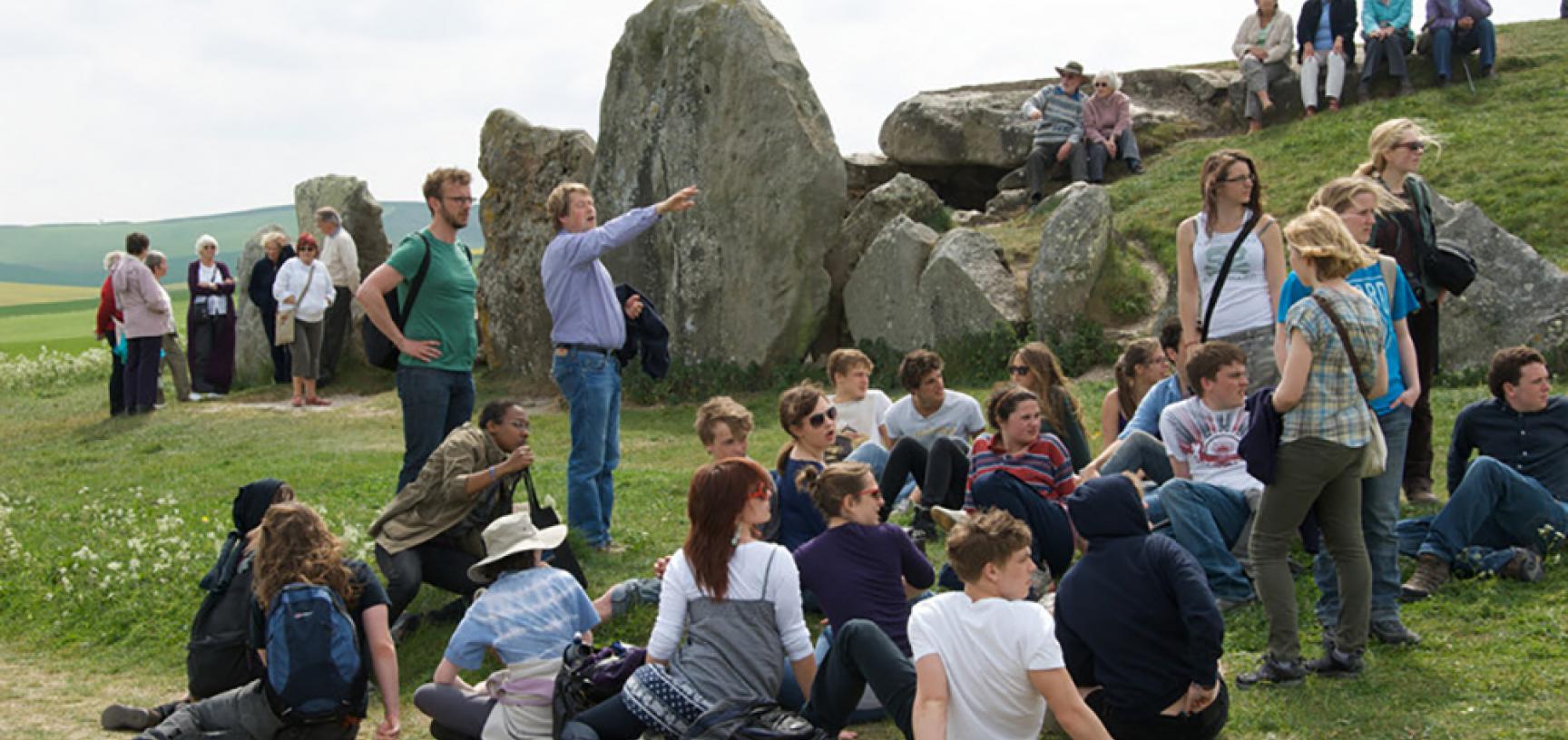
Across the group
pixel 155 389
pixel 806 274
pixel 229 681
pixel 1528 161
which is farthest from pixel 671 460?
pixel 1528 161

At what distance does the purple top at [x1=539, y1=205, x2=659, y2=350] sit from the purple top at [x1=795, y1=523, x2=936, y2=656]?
314 centimetres

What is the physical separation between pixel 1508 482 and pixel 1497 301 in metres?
5.24

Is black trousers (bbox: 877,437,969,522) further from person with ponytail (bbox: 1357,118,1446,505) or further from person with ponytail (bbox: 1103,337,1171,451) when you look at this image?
person with ponytail (bbox: 1357,118,1446,505)

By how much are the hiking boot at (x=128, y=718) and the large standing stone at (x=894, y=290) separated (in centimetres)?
976

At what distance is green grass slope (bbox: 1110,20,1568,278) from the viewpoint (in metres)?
15.1

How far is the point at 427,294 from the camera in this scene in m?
9.15

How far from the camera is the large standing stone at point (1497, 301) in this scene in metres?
12.0

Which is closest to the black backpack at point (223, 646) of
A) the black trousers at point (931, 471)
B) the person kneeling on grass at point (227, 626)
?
the person kneeling on grass at point (227, 626)

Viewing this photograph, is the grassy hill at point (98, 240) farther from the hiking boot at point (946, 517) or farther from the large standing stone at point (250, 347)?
the hiking boot at point (946, 517)

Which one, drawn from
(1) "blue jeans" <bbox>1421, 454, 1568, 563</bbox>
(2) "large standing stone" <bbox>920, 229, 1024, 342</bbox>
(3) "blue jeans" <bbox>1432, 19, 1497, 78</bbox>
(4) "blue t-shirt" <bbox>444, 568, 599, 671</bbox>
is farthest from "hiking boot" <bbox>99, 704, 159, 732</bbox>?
(3) "blue jeans" <bbox>1432, 19, 1497, 78</bbox>

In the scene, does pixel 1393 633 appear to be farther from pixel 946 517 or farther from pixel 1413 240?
pixel 1413 240

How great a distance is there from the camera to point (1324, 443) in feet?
20.2

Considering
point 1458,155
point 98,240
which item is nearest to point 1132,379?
point 1458,155

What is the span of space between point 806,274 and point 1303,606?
378 inches
